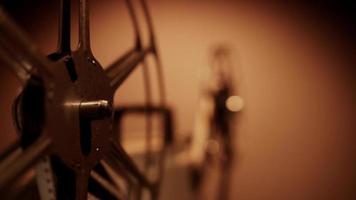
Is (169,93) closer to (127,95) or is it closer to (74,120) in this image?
(127,95)

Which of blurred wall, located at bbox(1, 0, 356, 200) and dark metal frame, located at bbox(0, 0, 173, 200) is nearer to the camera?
dark metal frame, located at bbox(0, 0, 173, 200)

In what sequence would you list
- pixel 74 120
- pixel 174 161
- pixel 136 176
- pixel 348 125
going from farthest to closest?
pixel 348 125
pixel 174 161
pixel 136 176
pixel 74 120

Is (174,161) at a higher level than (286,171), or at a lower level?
higher

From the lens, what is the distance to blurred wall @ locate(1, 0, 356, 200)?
1331mm

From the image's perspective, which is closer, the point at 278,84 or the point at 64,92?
the point at 64,92

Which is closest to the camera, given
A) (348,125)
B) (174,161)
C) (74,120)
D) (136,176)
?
(74,120)

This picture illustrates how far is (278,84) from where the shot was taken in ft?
4.50

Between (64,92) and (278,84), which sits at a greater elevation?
(64,92)

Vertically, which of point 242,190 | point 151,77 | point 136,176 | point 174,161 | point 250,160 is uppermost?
point 151,77

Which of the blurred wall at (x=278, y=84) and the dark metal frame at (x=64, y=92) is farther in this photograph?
the blurred wall at (x=278, y=84)

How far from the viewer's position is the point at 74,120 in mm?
550

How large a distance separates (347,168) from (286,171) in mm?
219

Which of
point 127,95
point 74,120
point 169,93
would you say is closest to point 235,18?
point 169,93

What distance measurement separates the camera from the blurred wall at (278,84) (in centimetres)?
133
